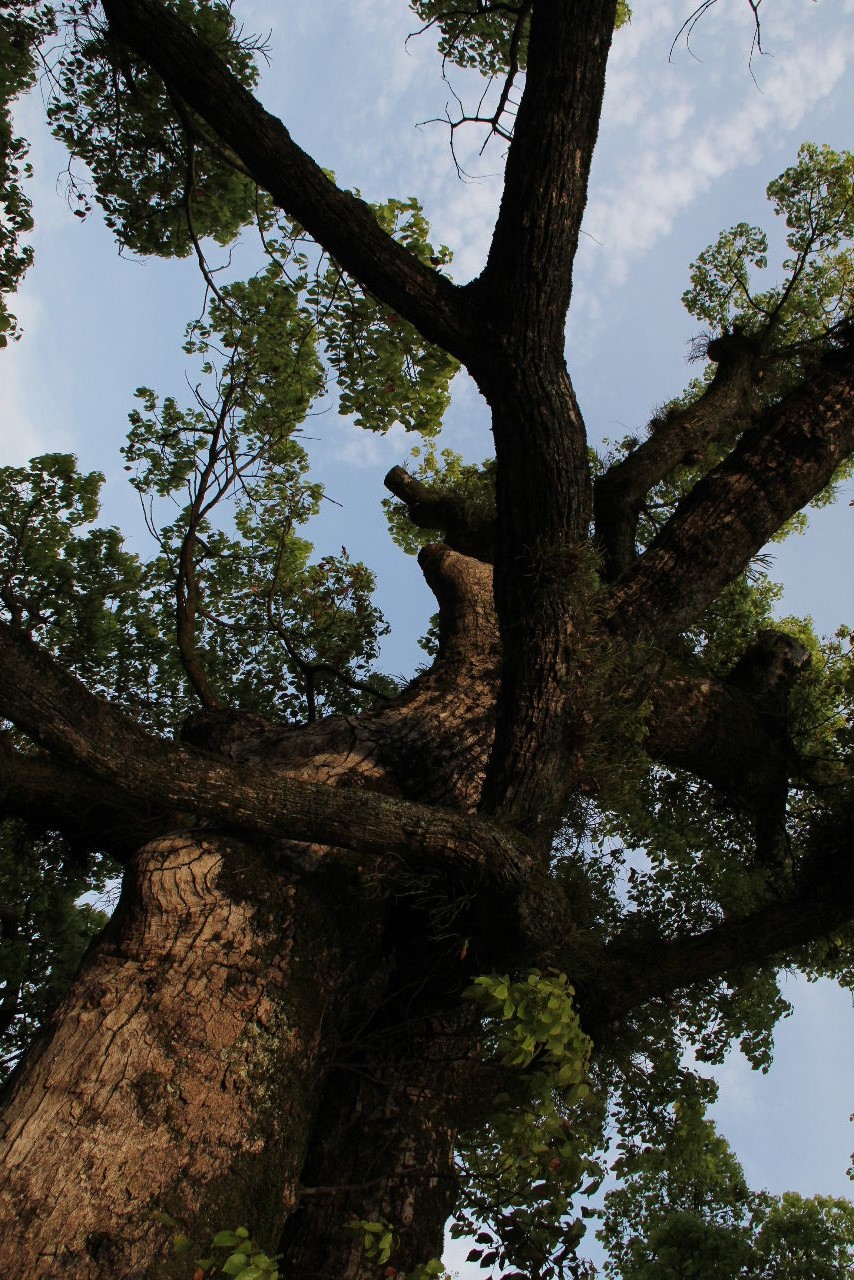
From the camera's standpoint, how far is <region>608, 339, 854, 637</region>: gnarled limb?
5.70 meters

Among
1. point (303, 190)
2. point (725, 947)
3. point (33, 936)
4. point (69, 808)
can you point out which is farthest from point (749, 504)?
point (33, 936)

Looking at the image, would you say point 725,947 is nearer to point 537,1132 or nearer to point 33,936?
point 537,1132

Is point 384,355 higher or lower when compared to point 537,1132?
higher

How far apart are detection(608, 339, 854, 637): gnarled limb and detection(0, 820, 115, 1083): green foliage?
5.92 metres

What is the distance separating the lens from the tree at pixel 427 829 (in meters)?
3.58

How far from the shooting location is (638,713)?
5375mm

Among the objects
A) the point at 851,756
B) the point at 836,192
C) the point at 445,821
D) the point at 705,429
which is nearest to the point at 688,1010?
the point at 851,756

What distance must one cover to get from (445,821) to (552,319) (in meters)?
3.05

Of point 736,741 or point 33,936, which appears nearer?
point 736,741

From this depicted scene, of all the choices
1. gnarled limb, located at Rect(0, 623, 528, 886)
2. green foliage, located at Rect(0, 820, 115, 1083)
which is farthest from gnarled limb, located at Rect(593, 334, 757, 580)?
green foliage, located at Rect(0, 820, 115, 1083)

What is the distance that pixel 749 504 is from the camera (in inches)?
225

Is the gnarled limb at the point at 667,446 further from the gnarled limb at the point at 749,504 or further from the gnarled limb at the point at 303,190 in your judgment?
the gnarled limb at the point at 303,190

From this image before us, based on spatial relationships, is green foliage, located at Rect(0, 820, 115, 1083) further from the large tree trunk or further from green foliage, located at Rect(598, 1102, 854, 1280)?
green foliage, located at Rect(598, 1102, 854, 1280)

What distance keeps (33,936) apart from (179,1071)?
631 centimetres
